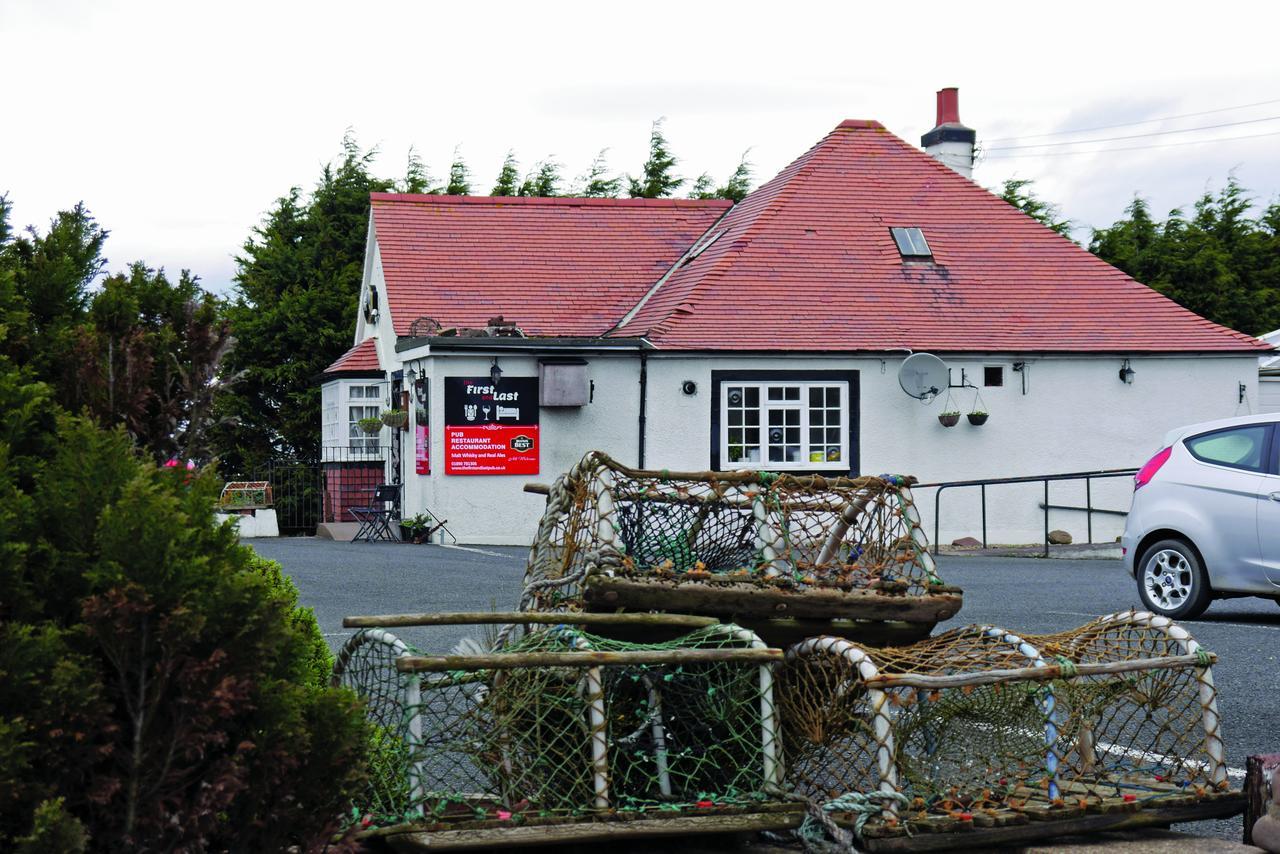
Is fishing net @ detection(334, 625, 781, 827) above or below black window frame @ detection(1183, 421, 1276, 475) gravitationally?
below

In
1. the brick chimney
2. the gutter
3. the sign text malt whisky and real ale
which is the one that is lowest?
the sign text malt whisky and real ale

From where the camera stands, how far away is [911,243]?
85.1 feet

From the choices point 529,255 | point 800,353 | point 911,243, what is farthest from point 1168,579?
point 529,255

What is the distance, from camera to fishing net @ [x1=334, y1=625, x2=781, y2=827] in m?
4.18

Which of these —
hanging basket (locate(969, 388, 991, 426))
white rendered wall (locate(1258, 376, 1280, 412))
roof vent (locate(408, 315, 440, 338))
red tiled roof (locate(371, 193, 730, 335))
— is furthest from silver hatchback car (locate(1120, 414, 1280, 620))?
white rendered wall (locate(1258, 376, 1280, 412))

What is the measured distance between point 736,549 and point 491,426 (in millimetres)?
16538

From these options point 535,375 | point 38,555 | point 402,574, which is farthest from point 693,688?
point 535,375

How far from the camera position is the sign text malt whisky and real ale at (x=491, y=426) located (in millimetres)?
21953

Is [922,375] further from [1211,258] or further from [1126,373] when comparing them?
[1211,258]

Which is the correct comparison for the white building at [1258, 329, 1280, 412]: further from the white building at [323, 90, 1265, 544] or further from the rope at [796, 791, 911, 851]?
the rope at [796, 791, 911, 851]

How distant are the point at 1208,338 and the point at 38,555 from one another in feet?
79.6

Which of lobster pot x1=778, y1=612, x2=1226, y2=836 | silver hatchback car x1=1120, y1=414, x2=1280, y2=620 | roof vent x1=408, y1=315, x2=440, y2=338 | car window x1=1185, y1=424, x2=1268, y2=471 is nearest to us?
lobster pot x1=778, y1=612, x2=1226, y2=836

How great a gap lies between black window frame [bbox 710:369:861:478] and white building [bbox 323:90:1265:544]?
0.12 ft

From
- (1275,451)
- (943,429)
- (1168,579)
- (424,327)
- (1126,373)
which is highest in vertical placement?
(424,327)
